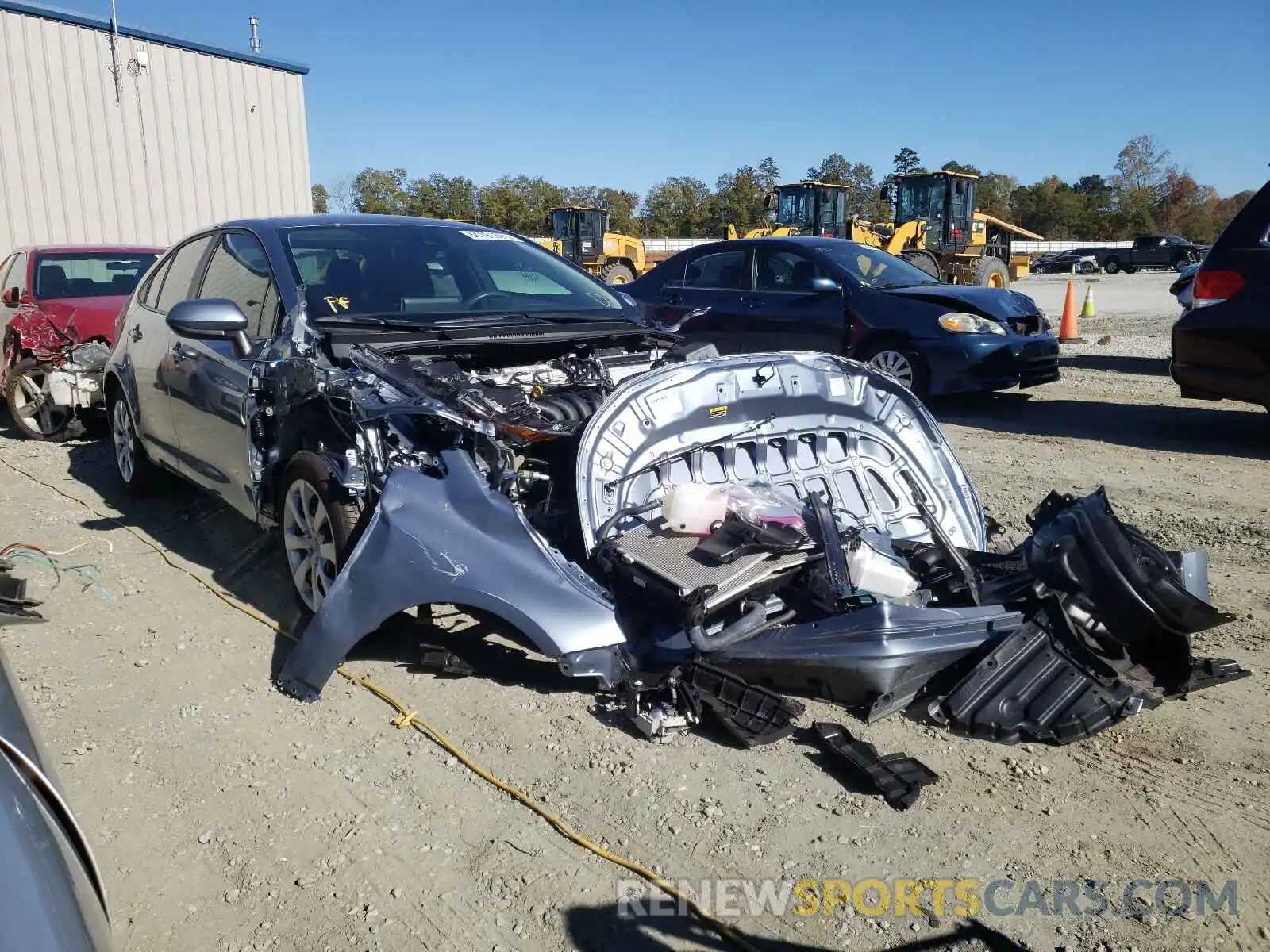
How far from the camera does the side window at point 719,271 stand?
31.8ft

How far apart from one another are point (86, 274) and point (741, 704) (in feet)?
27.3

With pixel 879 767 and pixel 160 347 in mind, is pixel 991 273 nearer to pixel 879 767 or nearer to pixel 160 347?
pixel 160 347

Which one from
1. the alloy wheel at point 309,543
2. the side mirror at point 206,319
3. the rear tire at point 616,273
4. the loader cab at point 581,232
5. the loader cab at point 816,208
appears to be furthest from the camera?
the loader cab at point 581,232

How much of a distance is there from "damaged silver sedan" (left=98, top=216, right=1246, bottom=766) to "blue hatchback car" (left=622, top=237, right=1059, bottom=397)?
12.9 ft

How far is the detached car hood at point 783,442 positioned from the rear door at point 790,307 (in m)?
4.77

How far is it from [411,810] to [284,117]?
19.4m

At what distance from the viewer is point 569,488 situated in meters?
3.91

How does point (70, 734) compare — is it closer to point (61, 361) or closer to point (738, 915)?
point (738, 915)

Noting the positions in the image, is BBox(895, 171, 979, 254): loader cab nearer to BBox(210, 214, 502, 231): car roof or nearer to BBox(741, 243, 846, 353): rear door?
BBox(741, 243, 846, 353): rear door

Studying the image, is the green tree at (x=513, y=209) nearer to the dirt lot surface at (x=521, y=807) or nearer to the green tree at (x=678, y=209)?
the green tree at (x=678, y=209)

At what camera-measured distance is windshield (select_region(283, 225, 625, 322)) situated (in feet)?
14.5

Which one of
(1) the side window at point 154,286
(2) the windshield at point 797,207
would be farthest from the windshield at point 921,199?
(1) the side window at point 154,286

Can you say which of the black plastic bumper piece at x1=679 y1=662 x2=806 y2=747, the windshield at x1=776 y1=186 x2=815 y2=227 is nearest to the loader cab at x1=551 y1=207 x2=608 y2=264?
the windshield at x1=776 y1=186 x2=815 y2=227

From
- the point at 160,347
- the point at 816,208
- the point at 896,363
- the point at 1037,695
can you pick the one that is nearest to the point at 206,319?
the point at 160,347
